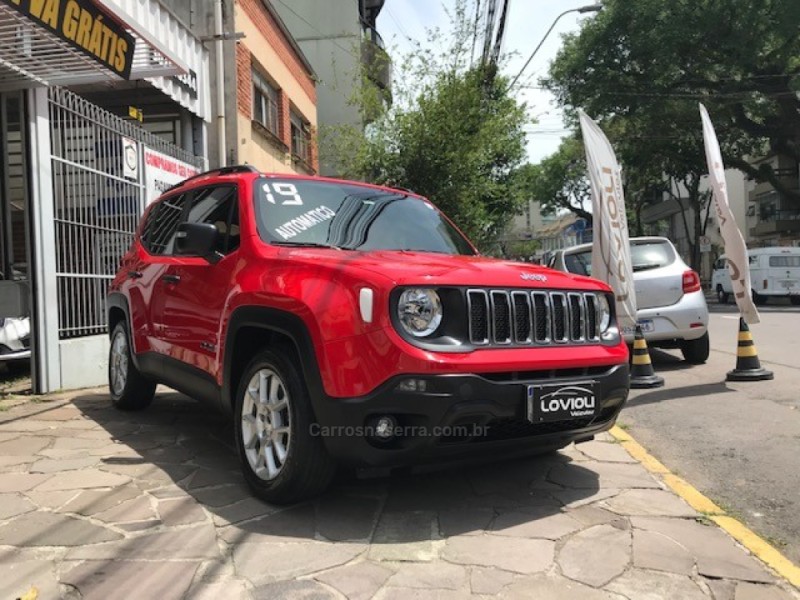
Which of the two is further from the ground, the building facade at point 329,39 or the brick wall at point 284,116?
the building facade at point 329,39

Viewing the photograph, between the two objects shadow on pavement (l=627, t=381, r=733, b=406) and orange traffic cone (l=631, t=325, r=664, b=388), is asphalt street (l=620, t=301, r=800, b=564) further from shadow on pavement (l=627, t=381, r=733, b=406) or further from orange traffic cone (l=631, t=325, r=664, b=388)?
→ orange traffic cone (l=631, t=325, r=664, b=388)

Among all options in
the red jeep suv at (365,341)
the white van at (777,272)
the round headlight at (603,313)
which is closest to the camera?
the red jeep suv at (365,341)

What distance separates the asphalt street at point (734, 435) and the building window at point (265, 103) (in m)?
9.91

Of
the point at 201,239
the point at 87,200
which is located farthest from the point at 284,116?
the point at 201,239

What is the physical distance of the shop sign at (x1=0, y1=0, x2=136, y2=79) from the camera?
545cm

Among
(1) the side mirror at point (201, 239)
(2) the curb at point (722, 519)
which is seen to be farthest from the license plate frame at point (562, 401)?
(1) the side mirror at point (201, 239)

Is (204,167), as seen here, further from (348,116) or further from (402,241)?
(348,116)

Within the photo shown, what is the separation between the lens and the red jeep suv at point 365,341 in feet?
9.97

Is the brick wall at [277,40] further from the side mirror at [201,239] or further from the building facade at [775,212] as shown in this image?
the building facade at [775,212]

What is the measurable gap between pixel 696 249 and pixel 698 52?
61.2 feet

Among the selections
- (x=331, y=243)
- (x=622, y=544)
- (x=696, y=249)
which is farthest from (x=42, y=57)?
(x=696, y=249)

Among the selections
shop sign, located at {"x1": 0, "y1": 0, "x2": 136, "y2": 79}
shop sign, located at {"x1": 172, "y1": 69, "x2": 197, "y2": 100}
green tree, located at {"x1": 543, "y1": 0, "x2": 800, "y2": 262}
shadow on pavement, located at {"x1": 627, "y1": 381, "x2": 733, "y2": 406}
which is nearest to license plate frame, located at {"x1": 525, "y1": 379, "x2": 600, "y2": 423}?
shadow on pavement, located at {"x1": 627, "y1": 381, "x2": 733, "y2": 406}

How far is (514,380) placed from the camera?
321 centimetres

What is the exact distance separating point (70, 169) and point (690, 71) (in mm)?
23232
